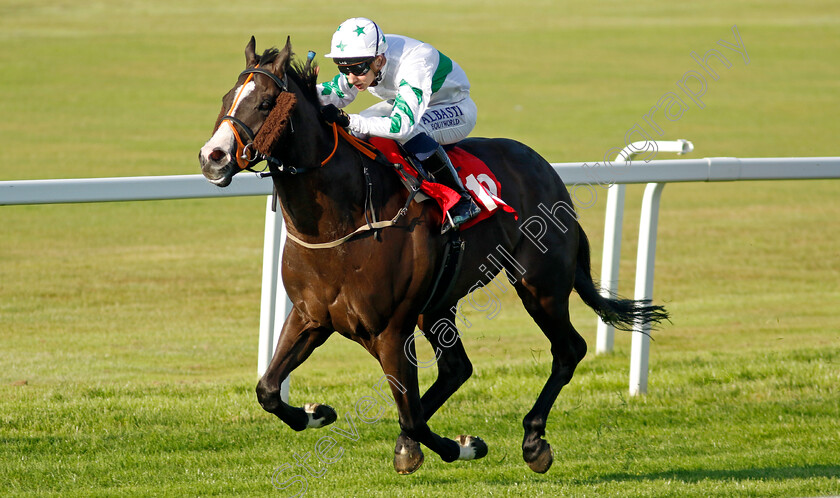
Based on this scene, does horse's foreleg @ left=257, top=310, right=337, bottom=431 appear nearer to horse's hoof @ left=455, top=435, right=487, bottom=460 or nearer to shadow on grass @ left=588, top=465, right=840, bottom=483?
horse's hoof @ left=455, top=435, right=487, bottom=460

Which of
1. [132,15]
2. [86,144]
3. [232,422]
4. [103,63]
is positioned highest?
[132,15]

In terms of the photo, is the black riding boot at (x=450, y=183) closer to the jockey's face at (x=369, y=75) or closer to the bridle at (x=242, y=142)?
the jockey's face at (x=369, y=75)

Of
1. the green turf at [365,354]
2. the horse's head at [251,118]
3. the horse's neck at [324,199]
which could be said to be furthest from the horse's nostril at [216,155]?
the green turf at [365,354]

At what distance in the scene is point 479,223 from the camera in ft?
15.8

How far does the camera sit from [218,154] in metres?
3.75

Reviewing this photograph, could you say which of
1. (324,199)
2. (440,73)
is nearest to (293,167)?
(324,199)

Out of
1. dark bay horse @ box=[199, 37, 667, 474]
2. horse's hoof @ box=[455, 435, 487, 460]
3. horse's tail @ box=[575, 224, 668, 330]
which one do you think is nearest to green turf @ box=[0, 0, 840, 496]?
horse's hoof @ box=[455, 435, 487, 460]

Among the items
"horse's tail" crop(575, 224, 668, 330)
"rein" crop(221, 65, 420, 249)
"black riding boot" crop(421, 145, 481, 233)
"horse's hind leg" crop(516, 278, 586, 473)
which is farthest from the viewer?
"horse's tail" crop(575, 224, 668, 330)

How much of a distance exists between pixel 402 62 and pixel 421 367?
3549 mm

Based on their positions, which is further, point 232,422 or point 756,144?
point 756,144

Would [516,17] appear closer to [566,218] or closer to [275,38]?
[275,38]

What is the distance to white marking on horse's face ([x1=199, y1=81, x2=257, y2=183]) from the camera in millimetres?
3723

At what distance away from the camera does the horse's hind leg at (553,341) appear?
5.06 meters

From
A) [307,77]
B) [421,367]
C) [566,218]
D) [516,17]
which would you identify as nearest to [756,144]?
[421,367]
